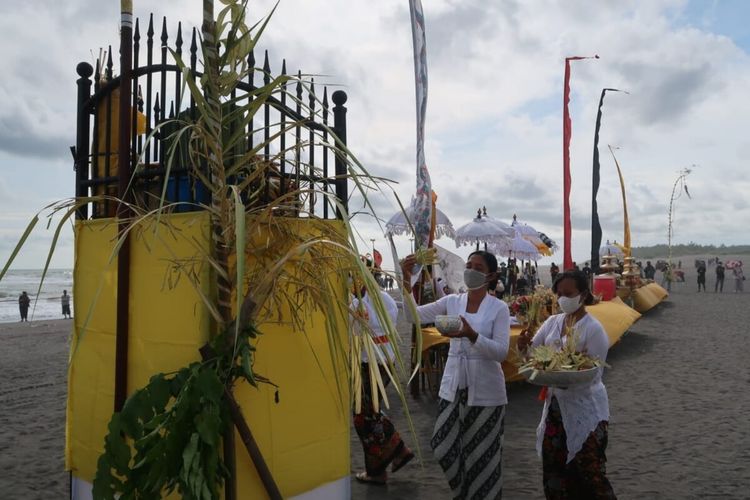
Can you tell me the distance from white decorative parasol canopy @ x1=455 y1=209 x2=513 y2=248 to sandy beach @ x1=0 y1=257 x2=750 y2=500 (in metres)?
4.11

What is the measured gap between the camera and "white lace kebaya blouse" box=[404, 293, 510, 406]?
385 centimetres

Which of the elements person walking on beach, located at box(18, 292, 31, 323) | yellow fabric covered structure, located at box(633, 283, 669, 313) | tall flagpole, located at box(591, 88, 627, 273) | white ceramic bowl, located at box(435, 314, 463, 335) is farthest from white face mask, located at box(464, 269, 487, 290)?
person walking on beach, located at box(18, 292, 31, 323)

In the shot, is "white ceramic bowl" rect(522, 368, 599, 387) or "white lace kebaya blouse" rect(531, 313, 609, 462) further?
"white lace kebaya blouse" rect(531, 313, 609, 462)

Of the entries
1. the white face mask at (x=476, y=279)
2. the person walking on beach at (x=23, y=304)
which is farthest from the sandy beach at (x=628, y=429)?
the person walking on beach at (x=23, y=304)

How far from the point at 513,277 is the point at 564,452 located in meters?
17.6

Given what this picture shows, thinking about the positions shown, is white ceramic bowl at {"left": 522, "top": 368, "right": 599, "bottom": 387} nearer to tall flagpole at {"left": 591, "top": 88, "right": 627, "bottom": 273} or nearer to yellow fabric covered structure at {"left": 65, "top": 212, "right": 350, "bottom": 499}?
yellow fabric covered structure at {"left": 65, "top": 212, "right": 350, "bottom": 499}

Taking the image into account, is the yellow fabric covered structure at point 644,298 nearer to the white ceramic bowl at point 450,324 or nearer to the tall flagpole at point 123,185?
the white ceramic bowl at point 450,324

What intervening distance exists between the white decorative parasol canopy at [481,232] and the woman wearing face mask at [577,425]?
11.3m

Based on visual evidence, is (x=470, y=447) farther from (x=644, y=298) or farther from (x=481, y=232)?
(x=644, y=298)

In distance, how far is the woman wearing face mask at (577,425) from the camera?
370cm

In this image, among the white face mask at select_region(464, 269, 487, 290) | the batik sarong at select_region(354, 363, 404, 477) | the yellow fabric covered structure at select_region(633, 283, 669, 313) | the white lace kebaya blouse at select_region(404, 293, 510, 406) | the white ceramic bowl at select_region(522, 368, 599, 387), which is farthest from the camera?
the yellow fabric covered structure at select_region(633, 283, 669, 313)

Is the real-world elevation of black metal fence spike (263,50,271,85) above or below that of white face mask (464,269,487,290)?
above

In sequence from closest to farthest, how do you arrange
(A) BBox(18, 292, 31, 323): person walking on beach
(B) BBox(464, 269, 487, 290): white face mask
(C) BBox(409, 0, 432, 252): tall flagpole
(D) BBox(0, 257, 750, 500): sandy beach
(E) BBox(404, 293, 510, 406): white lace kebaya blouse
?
1. (E) BBox(404, 293, 510, 406): white lace kebaya blouse
2. (B) BBox(464, 269, 487, 290): white face mask
3. (D) BBox(0, 257, 750, 500): sandy beach
4. (C) BBox(409, 0, 432, 252): tall flagpole
5. (A) BBox(18, 292, 31, 323): person walking on beach

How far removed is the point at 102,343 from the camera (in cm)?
300
